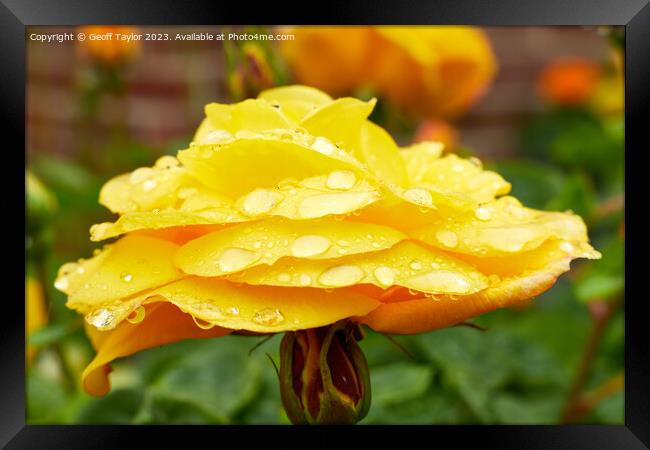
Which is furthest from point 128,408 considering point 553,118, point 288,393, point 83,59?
point 553,118

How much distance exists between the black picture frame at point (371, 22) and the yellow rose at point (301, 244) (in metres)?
0.08

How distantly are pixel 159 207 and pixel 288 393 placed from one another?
10 cm

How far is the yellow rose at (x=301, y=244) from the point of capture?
0.31 metres

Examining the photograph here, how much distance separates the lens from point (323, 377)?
1.18ft

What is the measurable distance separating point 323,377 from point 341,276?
7 cm

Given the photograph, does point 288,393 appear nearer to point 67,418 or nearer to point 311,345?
point 311,345

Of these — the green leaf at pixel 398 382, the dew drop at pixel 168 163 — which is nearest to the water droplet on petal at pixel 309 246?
the dew drop at pixel 168 163

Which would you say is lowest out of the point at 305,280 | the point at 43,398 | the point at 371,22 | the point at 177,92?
the point at 43,398

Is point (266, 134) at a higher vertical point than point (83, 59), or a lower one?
lower

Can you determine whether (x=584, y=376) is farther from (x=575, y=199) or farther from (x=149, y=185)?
(x=149, y=185)

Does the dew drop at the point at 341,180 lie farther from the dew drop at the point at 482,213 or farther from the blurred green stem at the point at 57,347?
the blurred green stem at the point at 57,347

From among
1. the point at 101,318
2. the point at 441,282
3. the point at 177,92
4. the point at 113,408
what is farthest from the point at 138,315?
the point at 177,92

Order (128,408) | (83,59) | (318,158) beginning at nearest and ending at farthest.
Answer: (318,158) → (128,408) → (83,59)

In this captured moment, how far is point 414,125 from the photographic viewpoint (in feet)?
2.80
